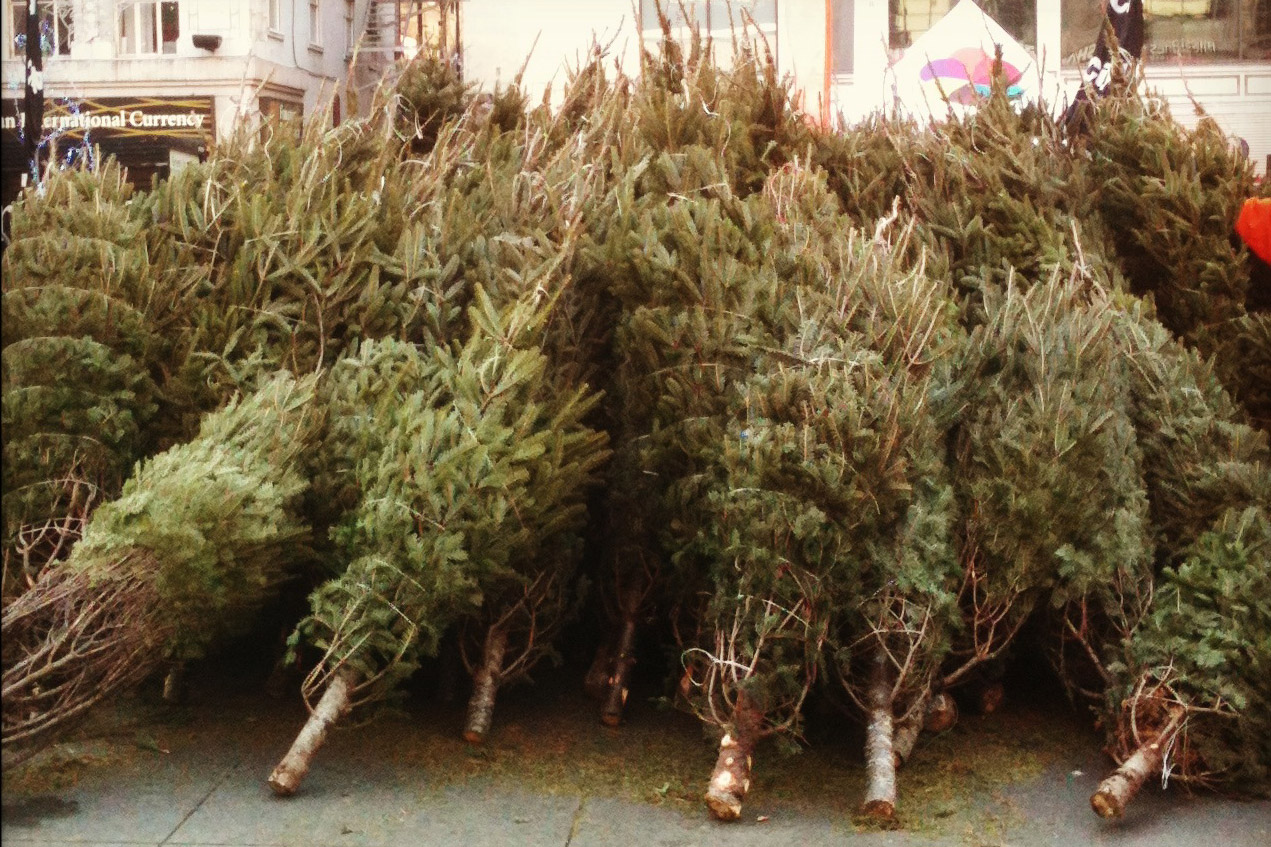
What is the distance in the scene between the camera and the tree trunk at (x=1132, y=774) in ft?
16.4

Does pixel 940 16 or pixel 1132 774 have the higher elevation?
pixel 940 16

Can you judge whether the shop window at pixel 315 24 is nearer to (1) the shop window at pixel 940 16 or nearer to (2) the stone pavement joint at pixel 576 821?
(1) the shop window at pixel 940 16

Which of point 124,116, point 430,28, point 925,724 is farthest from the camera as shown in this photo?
point 430,28

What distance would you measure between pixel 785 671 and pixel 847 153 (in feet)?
13.8

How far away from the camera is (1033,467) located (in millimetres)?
5535

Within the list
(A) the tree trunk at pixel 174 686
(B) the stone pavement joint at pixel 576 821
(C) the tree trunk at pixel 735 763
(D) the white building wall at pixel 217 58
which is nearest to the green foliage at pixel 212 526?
(A) the tree trunk at pixel 174 686

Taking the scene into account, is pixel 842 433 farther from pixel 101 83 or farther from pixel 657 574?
pixel 101 83

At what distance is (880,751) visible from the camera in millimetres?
5266

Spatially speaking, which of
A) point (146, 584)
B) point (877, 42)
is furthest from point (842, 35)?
point (146, 584)

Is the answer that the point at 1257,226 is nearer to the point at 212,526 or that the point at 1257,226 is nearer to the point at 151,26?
the point at 212,526

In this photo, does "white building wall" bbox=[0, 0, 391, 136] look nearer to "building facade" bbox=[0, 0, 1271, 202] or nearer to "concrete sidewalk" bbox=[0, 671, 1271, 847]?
"building facade" bbox=[0, 0, 1271, 202]

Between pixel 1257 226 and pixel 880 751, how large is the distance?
151 inches

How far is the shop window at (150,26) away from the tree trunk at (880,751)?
6.24m

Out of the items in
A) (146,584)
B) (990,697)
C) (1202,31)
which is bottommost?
(990,697)
